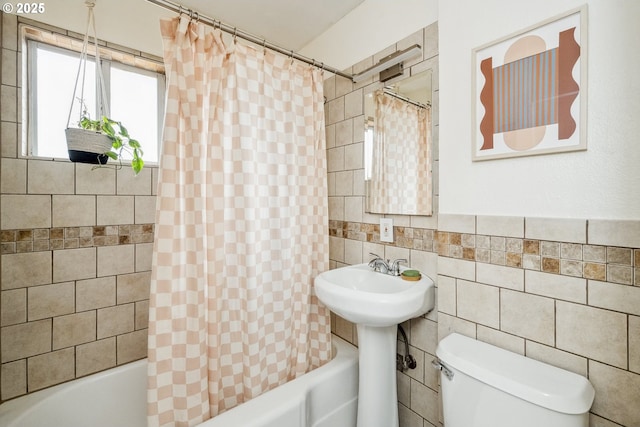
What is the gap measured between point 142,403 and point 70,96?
176 cm

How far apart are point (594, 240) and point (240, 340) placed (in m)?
1.38

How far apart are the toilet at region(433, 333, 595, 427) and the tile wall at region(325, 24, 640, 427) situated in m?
0.08

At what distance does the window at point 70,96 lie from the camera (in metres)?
1.47

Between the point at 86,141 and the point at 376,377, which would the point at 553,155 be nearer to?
the point at 376,377

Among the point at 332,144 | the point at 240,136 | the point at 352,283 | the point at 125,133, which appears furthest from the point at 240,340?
the point at 332,144

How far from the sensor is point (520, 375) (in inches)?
33.7

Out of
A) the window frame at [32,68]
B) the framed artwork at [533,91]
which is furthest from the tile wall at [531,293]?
the window frame at [32,68]

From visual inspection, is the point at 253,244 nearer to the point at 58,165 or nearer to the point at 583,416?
the point at 58,165

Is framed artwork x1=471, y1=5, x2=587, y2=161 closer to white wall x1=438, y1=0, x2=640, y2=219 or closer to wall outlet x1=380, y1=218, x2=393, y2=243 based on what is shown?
white wall x1=438, y1=0, x2=640, y2=219

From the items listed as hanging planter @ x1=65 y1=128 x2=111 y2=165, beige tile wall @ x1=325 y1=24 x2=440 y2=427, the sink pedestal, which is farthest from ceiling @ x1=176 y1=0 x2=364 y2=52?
the sink pedestal

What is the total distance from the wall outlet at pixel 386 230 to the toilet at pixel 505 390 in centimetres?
61

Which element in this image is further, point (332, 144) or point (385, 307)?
point (332, 144)

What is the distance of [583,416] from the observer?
75 cm

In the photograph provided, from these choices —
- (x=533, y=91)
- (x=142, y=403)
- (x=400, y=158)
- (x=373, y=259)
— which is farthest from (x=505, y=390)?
(x=142, y=403)
